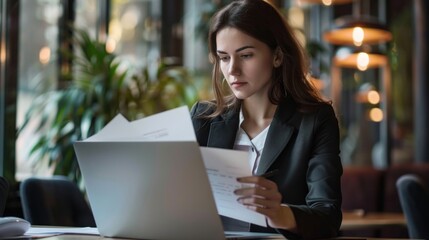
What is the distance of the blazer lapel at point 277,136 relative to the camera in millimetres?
2010

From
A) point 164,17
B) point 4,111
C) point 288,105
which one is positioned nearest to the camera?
point 288,105

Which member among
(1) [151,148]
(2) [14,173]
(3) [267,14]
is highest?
(3) [267,14]

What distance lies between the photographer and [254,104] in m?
2.22

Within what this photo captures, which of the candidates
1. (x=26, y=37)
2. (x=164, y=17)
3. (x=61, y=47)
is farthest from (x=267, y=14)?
(x=164, y=17)

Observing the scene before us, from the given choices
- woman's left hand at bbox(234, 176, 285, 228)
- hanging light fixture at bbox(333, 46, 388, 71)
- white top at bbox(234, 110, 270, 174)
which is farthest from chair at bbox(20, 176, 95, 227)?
hanging light fixture at bbox(333, 46, 388, 71)

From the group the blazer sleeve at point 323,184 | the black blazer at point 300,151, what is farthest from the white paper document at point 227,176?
the black blazer at point 300,151

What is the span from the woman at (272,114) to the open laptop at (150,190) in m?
0.25

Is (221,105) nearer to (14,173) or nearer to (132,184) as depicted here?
(132,184)

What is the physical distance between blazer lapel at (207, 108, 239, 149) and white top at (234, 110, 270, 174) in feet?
0.08

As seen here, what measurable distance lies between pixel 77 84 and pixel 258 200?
311 centimetres

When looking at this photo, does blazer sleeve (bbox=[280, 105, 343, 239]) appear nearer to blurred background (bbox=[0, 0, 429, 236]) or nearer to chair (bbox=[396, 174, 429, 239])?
blurred background (bbox=[0, 0, 429, 236])

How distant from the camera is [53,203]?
2752mm

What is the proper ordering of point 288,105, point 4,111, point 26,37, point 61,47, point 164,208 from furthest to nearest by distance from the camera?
point 61,47
point 26,37
point 4,111
point 288,105
point 164,208

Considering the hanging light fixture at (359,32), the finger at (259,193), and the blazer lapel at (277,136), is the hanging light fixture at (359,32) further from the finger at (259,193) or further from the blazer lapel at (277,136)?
the finger at (259,193)
